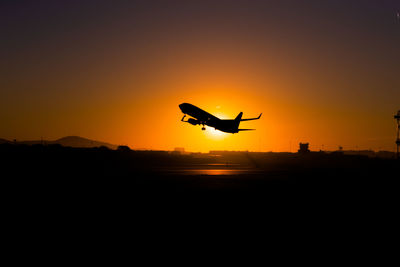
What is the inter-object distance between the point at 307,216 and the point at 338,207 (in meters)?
6.46

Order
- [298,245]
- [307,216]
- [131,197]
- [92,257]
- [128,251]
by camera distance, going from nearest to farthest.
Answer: [92,257]
[128,251]
[298,245]
[307,216]
[131,197]

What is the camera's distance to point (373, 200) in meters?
35.9

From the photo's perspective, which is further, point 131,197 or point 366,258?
point 131,197

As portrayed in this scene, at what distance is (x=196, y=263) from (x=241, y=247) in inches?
130

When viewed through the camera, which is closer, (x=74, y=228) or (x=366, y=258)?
(x=366, y=258)

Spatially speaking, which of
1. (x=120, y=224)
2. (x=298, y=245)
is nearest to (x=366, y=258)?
(x=298, y=245)

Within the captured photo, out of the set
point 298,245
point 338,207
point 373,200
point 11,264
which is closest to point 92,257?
point 11,264

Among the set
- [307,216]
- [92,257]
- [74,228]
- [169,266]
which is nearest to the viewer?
[169,266]

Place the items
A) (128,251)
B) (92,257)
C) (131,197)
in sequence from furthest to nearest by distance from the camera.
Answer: (131,197), (128,251), (92,257)

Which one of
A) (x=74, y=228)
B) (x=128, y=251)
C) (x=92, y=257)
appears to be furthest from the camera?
(x=74, y=228)

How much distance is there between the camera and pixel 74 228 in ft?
68.1

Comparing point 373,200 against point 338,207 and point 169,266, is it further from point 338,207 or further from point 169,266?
point 169,266

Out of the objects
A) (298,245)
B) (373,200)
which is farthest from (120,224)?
(373,200)

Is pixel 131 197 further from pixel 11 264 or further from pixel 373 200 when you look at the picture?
pixel 373 200
